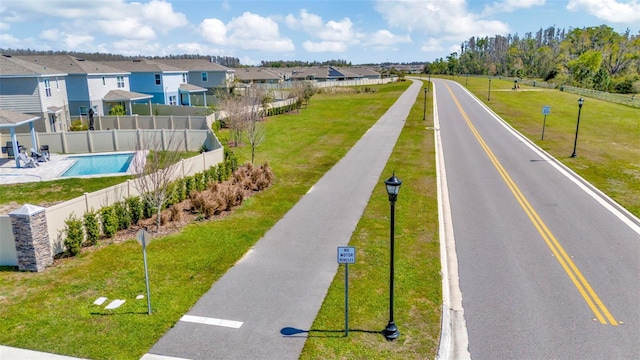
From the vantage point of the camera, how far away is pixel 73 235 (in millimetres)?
13961

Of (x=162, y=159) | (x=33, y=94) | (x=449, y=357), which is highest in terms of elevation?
(x=33, y=94)

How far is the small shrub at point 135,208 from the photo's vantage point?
16.7 m

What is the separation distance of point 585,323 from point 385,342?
5.03 meters

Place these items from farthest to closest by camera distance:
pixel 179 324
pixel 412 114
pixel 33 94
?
1. pixel 412 114
2. pixel 33 94
3. pixel 179 324

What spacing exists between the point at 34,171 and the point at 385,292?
23.0 m

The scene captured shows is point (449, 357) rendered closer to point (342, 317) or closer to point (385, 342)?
point (385, 342)

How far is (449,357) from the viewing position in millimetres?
9211

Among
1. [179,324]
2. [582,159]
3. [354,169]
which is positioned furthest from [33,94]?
[582,159]

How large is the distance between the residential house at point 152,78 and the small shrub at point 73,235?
3959 cm

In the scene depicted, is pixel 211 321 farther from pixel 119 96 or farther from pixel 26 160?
pixel 119 96

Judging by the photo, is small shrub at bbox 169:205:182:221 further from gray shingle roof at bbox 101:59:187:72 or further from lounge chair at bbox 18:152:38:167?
gray shingle roof at bbox 101:59:187:72

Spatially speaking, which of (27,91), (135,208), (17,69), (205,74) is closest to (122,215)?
(135,208)

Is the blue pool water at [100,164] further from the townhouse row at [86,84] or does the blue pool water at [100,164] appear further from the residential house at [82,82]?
the residential house at [82,82]

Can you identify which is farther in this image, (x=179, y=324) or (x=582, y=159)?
(x=582, y=159)
